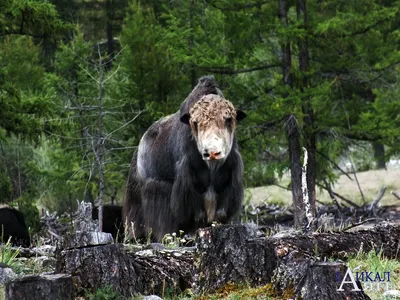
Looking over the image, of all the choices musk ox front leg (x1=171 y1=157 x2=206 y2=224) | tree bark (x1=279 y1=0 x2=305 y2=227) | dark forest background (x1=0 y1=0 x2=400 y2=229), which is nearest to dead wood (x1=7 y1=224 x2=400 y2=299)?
musk ox front leg (x1=171 y1=157 x2=206 y2=224)

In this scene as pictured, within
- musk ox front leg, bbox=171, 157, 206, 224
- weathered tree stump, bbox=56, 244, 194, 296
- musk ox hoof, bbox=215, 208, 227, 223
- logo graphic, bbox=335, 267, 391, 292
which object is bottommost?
logo graphic, bbox=335, 267, 391, 292

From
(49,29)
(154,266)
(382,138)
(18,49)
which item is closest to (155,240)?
(49,29)

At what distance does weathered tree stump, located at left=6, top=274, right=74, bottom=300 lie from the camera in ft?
16.3

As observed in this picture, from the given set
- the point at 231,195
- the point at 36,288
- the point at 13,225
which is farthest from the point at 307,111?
the point at 36,288

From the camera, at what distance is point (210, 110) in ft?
30.0

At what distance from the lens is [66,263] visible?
19.1ft

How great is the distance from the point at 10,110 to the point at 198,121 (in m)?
3.87

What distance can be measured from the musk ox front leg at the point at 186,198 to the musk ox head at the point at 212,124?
0.60 meters

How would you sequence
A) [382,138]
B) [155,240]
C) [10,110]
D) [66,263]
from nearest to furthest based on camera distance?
1. [66,263]
2. [155,240]
3. [10,110]
4. [382,138]

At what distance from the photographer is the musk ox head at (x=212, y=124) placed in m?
8.77

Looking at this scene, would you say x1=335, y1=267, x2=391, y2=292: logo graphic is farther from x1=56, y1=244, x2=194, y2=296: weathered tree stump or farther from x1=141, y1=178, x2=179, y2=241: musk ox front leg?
x1=141, y1=178, x2=179, y2=241: musk ox front leg

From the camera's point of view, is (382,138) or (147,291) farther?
(382,138)

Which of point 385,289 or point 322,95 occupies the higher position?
point 322,95

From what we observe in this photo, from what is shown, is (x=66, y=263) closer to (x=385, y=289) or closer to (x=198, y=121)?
(x=385, y=289)
